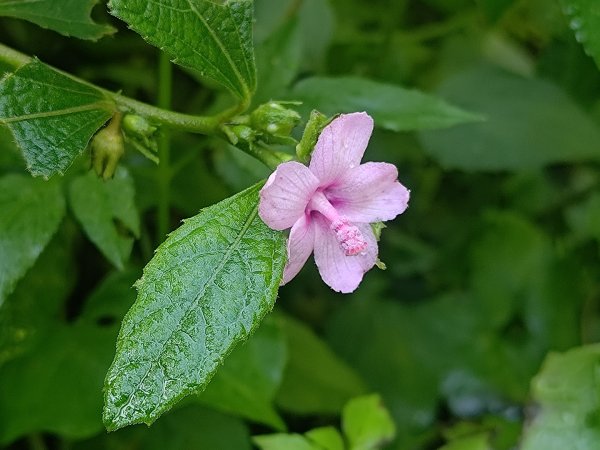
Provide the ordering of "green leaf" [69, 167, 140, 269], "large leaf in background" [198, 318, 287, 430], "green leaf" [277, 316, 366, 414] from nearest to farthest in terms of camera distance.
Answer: "green leaf" [69, 167, 140, 269]
"large leaf in background" [198, 318, 287, 430]
"green leaf" [277, 316, 366, 414]

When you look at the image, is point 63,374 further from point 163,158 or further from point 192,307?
point 192,307

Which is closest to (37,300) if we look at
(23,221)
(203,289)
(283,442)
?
(23,221)

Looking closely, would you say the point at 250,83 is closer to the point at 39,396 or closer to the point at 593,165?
the point at 39,396

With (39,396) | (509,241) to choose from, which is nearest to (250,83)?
(39,396)

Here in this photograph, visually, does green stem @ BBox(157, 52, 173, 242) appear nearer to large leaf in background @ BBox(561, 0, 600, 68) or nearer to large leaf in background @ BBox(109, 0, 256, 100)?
large leaf in background @ BBox(109, 0, 256, 100)

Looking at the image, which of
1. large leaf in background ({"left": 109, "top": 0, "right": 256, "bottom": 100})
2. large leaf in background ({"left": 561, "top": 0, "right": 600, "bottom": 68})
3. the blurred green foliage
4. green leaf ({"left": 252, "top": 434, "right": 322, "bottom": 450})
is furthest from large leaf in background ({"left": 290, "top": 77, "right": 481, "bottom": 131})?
green leaf ({"left": 252, "top": 434, "right": 322, "bottom": 450})

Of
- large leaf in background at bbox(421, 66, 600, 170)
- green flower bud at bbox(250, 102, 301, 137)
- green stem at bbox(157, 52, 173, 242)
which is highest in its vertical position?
green flower bud at bbox(250, 102, 301, 137)

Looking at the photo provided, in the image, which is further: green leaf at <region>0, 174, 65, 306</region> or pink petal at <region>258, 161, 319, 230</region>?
green leaf at <region>0, 174, 65, 306</region>

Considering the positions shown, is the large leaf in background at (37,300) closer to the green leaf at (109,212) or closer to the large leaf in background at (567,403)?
the green leaf at (109,212)
